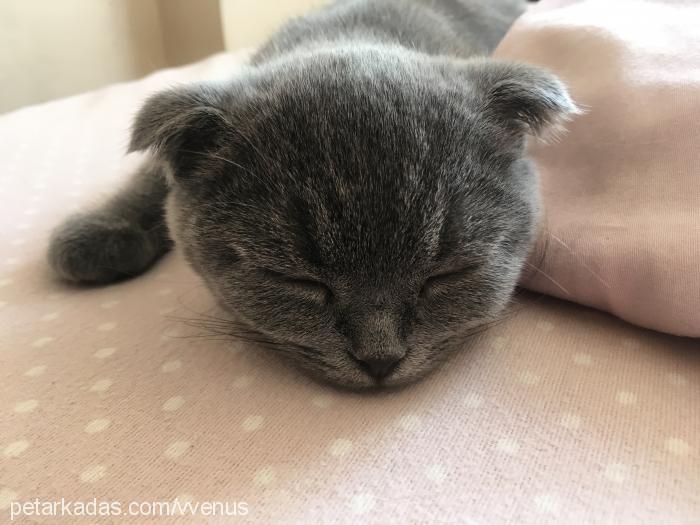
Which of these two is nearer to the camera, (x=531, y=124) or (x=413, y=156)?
(x=413, y=156)

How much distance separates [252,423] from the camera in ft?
2.28

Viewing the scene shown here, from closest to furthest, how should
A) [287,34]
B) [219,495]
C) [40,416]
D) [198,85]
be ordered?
[219,495]
[40,416]
[198,85]
[287,34]

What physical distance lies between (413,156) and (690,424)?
437mm

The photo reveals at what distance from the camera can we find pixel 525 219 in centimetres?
84

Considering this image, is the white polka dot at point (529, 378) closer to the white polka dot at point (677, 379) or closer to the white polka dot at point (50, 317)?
the white polka dot at point (677, 379)

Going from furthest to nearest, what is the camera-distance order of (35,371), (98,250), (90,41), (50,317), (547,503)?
(90,41), (98,250), (50,317), (35,371), (547,503)

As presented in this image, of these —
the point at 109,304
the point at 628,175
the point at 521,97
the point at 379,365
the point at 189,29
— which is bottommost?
the point at 189,29

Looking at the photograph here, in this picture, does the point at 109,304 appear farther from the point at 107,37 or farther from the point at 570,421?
the point at 107,37

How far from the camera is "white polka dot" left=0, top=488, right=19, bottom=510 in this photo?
0.60m

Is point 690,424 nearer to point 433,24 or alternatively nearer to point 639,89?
point 639,89

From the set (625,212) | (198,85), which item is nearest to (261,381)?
(198,85)

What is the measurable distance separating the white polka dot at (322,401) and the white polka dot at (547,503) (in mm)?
257

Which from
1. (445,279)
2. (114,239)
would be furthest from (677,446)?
(114,239)

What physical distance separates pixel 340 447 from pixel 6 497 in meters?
0.34
